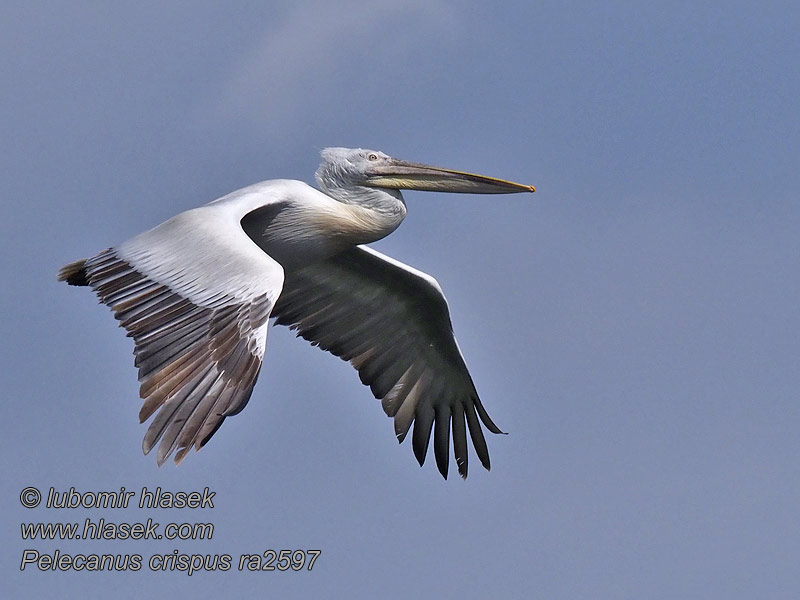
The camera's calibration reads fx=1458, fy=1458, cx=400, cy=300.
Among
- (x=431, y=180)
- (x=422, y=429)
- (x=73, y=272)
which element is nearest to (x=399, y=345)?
(x=422, y=429)

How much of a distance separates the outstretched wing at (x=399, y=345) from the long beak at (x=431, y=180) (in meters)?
1.02

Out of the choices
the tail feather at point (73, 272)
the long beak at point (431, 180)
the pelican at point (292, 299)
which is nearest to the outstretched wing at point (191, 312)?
the pelican at point (292, 299)

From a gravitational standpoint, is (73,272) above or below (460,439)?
above

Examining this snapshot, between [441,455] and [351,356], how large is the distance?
4.11 feet

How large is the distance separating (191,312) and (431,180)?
3285 millimetres

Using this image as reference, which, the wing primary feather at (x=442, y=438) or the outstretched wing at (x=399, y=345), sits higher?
the outstretched wing at (x=399, y=345)

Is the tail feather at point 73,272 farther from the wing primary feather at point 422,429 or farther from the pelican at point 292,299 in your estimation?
the wing primary feather at point 422,429

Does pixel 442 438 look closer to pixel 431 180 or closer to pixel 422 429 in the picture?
pixel 422 429

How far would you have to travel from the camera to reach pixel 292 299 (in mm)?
13453

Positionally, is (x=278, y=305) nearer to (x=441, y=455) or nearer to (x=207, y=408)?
(x=441, y=455)

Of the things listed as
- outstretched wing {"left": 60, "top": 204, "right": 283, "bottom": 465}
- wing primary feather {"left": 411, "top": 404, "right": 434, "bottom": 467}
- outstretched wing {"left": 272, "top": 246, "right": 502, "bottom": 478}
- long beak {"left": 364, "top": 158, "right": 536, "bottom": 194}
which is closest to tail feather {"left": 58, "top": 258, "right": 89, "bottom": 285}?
outstretched wing {"left": 60, "top": 204, "right": 283, "bottom": 465}

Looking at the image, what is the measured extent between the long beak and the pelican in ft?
0.04

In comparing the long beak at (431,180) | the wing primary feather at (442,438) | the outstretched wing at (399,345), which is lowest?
the wing primary feather at (442,438)

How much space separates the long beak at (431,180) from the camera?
12555mm
